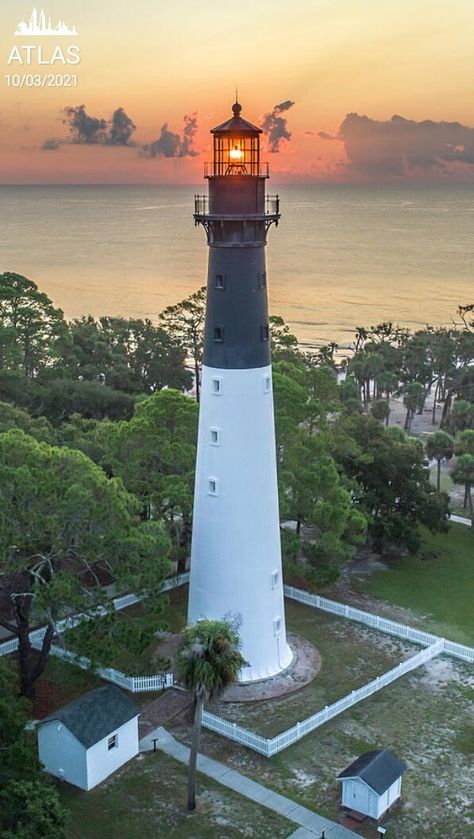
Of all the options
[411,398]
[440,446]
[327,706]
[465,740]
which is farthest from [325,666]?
[411,398]

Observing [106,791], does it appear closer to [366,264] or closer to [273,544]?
A: [273,544]

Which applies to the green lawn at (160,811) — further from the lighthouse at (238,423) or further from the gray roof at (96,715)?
the lighthouse at (238,423)

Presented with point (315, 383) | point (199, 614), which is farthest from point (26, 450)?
point (315, 383)

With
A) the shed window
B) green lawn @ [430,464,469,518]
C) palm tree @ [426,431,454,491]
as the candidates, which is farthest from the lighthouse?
palm tree @ [426,431,454,491]

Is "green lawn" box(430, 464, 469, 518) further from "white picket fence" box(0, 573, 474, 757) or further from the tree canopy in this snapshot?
the tree canopy

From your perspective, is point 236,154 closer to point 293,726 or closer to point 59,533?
point 59,533

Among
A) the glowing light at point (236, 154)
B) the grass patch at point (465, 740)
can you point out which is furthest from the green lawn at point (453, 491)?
the glowing light at point (236, 154)
